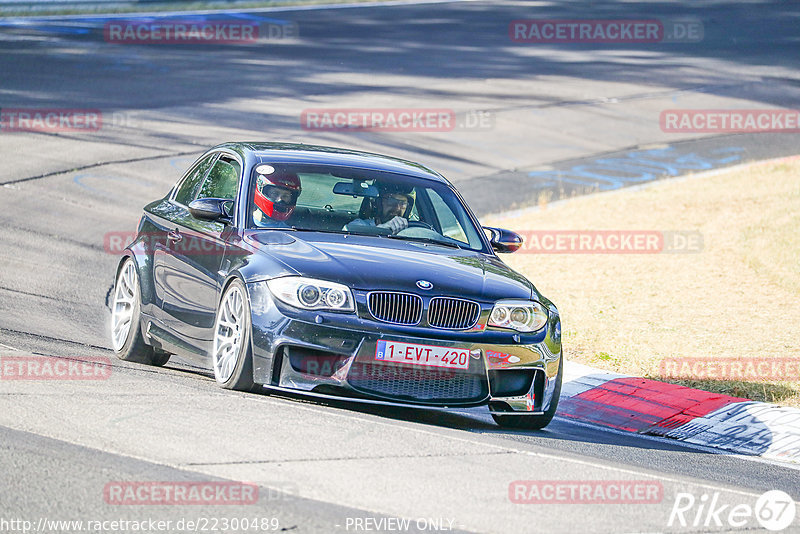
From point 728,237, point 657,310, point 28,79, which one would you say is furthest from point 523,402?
point 28,79

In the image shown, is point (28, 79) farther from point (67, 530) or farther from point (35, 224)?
point (67, 530)

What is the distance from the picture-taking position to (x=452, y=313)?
7.50m

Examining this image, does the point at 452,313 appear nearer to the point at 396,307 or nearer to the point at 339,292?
the point at 396,307

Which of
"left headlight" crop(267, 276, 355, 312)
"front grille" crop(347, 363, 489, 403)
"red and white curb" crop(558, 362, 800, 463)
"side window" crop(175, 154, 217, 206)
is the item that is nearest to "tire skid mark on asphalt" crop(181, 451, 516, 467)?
"front grille" crop(347, 363, 489, 403)

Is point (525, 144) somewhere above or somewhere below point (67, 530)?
above

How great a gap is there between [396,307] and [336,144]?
614 inches

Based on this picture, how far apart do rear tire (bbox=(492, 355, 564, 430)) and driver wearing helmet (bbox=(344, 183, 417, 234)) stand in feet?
4.82

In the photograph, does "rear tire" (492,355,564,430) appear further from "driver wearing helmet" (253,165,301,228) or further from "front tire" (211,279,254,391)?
"driver wearing helmet" (253,165,301,228)

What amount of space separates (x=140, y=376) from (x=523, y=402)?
8.13ft

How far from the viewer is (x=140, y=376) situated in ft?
26.8

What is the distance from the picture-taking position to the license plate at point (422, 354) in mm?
7230

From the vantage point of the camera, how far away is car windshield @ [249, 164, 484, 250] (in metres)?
8.39

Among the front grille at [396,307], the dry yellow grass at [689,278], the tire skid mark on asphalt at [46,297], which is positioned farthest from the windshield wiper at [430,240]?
the tire skid mark on asphalt at [46,297]

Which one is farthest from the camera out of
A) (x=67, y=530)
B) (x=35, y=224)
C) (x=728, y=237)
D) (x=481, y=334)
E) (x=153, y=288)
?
(x=728, y=237)
